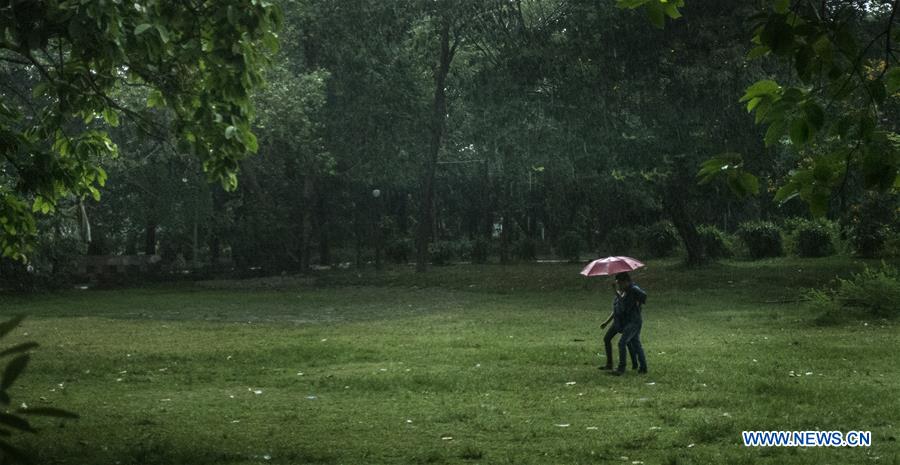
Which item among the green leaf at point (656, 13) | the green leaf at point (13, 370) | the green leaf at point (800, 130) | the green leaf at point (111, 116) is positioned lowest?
the green leaf at point (13, 370)

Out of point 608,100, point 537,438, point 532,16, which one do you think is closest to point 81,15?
point 537,438

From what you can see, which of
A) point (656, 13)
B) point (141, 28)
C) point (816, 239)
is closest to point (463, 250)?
point (816, 239)

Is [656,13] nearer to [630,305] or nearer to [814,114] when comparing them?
[814,114]

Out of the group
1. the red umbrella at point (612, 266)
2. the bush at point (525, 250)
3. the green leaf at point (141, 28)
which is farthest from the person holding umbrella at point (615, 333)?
the bush at point (525, 250)

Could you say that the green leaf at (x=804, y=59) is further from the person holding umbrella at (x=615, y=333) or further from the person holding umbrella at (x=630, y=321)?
the person holding umbrella at (x=615, y=333)

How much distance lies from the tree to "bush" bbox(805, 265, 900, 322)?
12.5 metres

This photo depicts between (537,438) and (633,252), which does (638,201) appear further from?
(537,438)

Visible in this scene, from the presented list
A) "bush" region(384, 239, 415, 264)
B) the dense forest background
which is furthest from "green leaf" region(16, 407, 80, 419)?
"bush" region(384, 239, 415, 264)

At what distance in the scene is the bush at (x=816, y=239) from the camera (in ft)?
120

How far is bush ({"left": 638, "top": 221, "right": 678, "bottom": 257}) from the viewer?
1642 inches

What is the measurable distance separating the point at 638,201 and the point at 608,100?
16.2m

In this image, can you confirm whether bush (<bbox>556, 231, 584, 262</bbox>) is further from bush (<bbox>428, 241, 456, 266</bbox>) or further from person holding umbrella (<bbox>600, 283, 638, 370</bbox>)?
person holding umbrella (<bbox>600, 283, 638, 370</bbox>)

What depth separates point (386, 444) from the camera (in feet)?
29.5

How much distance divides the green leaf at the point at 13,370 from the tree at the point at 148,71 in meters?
6.77
